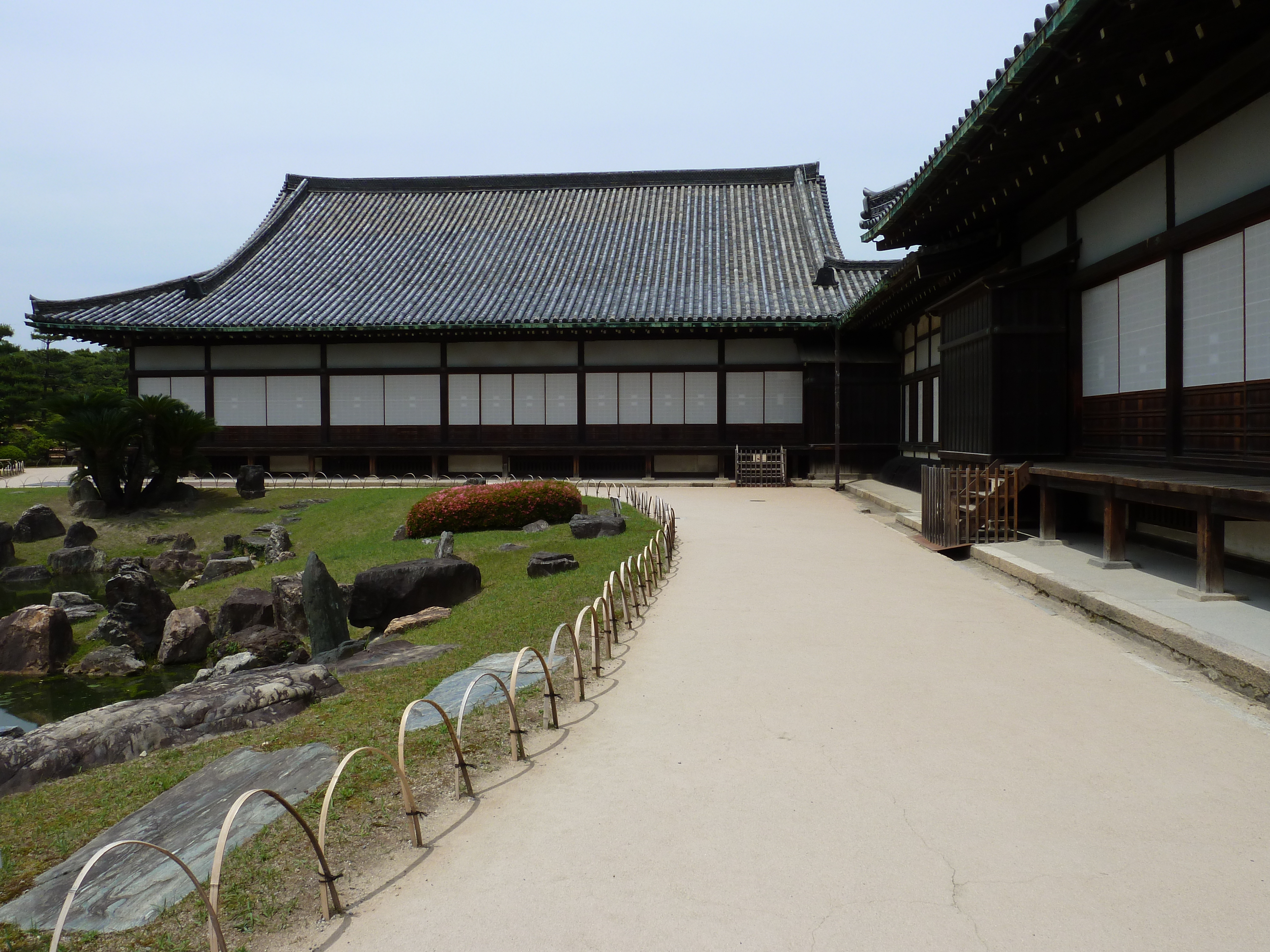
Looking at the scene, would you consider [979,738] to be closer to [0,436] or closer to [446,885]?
[446,885]

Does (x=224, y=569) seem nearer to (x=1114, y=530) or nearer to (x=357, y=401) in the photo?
(x=357, y=401)

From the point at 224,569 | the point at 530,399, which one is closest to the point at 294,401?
the point at 530,399

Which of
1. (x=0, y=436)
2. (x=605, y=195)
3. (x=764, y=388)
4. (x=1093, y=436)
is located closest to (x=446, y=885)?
(x=1093, y=436)

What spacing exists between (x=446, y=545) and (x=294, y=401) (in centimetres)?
1325

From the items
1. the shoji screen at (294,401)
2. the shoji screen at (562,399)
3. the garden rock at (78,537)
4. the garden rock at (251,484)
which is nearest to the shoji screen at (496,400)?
the shoji screen at (562,399)

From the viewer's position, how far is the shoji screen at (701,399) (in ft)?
75.8

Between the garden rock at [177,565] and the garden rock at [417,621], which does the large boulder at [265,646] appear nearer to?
the garden rock at [417,621]

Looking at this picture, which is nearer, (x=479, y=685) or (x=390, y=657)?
(x=479, y=685)

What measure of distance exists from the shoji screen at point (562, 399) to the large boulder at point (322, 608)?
1431 centimetres

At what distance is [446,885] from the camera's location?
3.21 meters

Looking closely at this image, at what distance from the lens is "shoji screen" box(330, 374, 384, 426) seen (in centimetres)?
2355

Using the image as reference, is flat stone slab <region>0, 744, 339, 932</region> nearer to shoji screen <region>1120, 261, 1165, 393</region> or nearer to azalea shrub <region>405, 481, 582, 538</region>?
shoji screen <region>1120, 261, 1165, 393</region>

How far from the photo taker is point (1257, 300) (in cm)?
735

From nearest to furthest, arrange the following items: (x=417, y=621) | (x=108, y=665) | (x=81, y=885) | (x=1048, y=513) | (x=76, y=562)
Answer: (x=81, y=885) → (x=417, y=621) → (x=108, y=665) → (x=1048, y=513) → (x=76, y=562)
